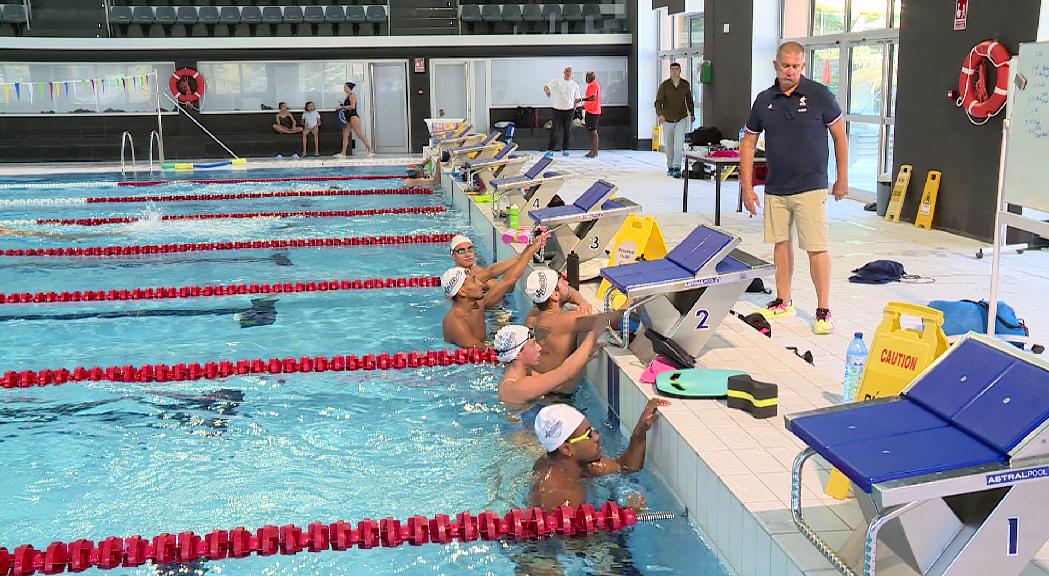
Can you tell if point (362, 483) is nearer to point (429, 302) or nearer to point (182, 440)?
point (182, 440)

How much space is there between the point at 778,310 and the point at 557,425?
107 inches

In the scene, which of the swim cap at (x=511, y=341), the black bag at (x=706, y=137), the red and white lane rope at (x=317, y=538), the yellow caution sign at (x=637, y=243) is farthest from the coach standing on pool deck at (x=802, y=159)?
the black bag at (x=706, y=137)

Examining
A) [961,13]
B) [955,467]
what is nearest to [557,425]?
[955,467]

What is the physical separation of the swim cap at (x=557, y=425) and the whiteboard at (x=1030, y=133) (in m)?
2.54

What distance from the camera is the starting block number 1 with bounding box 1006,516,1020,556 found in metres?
2.36

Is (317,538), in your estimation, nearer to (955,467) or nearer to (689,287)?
(689,287)

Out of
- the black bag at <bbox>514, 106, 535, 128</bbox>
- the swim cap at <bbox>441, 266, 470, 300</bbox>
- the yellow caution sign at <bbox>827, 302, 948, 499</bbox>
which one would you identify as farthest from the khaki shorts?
the black bag at <bbox>514, 106, 535, 128</bbox>

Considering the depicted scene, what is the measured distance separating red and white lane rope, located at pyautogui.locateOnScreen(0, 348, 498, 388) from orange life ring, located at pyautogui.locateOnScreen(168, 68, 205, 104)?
17105 millimetres

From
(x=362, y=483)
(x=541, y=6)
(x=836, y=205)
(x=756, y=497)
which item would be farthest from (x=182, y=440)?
(x=541, y=6)

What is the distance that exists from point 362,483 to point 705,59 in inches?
553

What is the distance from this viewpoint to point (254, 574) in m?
3.60

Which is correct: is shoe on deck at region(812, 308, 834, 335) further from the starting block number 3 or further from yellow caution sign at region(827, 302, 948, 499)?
yellow caution sign at region(827, 302, 948, 499)

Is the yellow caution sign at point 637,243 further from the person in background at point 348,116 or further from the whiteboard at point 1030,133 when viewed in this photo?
the person in background at point 348,116

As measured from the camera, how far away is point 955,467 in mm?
2270
